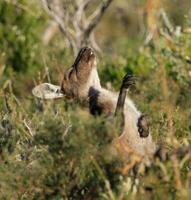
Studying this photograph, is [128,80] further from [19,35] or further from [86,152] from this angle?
[19,35]

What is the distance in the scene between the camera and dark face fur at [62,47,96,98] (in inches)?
279

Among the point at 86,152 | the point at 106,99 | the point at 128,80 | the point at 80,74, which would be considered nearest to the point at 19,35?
the point at 80,74

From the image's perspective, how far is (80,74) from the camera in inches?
281

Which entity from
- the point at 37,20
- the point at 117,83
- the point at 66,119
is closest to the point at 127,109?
the point at 66,119

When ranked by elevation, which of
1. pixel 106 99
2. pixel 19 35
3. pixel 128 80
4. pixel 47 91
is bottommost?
pixel 19 35

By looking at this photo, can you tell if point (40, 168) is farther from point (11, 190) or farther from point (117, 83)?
point (117, 83)

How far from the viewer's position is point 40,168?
5.50 m

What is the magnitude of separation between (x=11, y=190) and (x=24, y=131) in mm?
948

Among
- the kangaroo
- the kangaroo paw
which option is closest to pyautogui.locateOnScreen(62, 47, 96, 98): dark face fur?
the kangaroo

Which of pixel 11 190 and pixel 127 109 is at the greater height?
pixel 127 109

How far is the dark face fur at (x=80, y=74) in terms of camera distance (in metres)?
7.10

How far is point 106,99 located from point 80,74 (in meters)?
0.68

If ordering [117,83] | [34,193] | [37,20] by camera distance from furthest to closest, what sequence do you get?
[37,20] < [117,83] < [34,193]

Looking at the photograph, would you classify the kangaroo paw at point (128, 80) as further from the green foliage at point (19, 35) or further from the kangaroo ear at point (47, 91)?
the green foliage at point (19, 35)
